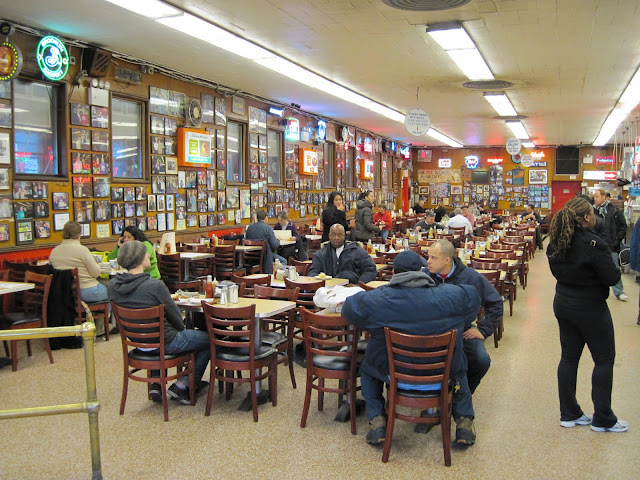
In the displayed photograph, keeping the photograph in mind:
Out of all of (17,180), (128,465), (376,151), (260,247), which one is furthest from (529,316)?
(376,151)

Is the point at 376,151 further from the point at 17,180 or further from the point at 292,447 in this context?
the point at 292,447

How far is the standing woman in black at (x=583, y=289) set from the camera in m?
4.15

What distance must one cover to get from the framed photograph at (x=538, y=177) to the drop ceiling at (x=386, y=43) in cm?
1218

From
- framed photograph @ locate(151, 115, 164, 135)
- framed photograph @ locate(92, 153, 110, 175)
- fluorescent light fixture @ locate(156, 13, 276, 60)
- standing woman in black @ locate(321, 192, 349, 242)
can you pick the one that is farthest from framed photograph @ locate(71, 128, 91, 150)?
standing woman in black @ locate(321, 192, 349, 242)

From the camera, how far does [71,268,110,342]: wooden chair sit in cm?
687

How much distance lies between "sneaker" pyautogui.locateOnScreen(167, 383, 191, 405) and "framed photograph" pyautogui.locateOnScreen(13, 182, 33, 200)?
4.02 meters

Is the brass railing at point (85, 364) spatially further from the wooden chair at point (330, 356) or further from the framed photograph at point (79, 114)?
the framed photograph at point (79, 114)

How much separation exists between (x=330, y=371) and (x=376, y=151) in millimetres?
17528

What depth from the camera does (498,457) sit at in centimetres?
410

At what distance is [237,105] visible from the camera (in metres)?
12.3

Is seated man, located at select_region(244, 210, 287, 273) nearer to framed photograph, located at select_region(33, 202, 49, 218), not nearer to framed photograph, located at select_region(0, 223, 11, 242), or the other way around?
framed photograph, located at select_region(33, 202, 49, 218)

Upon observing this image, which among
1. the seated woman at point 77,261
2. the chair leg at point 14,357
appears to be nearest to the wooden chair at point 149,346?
the chair leg at point 14,357

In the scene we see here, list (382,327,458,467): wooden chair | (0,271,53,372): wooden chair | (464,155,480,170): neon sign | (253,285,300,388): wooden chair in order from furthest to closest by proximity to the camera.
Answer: (464,155,480,170): neon sign, (0,271,53,372): wooden chair, (253,285,300,388): wooden chair, (382,327,458,467): wooden chair

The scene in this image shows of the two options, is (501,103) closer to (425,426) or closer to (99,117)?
(99,117)
